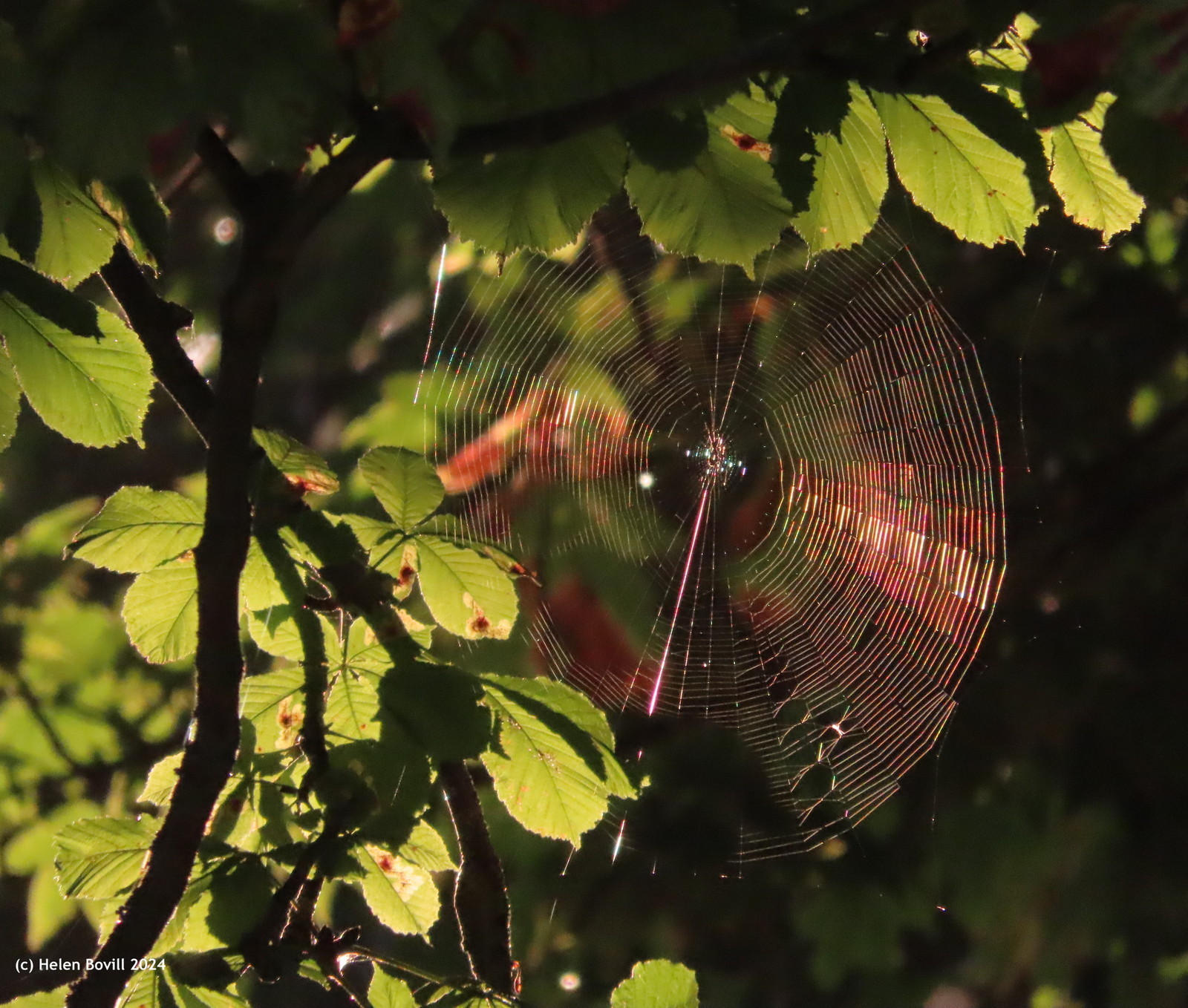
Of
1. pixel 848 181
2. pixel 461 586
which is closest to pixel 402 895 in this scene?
pixel 461 586

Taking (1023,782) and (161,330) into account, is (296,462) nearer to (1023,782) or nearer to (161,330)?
(161,330)

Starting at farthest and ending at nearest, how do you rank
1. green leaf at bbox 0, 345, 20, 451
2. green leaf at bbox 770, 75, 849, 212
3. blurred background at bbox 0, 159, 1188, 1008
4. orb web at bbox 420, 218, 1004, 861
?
blurred background at bbox 0, 159, 1188, 1008 < orb web at bbox 420, 218, 1004, 861 < green leaf at bbox 0, 345, 20, 451 < green leaf at bbox 770, 75, 849, 212

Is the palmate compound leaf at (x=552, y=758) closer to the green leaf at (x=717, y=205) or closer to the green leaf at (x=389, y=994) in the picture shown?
the green leaf at (x=389, y=994)

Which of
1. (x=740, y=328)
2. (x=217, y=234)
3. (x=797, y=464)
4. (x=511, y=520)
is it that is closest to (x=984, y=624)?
(x=797, y=464)

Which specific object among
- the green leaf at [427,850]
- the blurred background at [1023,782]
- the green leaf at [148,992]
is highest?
the green leaf at [148,992]

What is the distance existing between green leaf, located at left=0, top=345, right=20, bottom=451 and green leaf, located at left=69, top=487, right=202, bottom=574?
117mm

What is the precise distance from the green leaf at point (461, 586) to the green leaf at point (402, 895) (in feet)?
0.79

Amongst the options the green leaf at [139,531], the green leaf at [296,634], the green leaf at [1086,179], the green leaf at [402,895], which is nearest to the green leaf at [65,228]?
the green leaf at [139,531]

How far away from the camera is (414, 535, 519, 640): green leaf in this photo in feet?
3.61

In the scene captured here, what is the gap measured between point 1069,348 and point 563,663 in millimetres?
2043

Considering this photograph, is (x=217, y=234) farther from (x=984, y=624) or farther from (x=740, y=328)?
(x=984, y=624)

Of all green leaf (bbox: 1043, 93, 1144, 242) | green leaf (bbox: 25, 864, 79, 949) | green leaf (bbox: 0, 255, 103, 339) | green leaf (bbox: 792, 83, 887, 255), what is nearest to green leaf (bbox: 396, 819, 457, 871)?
green leaf (bbox: 0, 255, 103, 339)

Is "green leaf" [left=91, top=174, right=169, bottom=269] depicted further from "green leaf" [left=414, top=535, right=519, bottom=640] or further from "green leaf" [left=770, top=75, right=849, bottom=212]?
"green leaf" [left=770, top=75, right=849, bottom=212]

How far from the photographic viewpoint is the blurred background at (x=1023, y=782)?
3158mm
